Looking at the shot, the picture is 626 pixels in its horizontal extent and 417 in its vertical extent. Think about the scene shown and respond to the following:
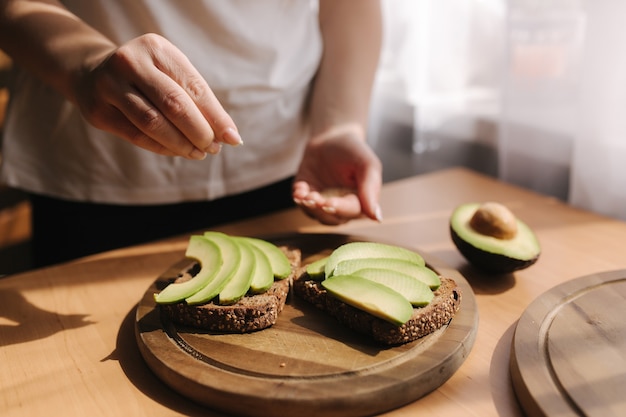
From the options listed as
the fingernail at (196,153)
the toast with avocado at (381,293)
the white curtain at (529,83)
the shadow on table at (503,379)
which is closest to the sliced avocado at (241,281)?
the toast with avocado at (381,293)

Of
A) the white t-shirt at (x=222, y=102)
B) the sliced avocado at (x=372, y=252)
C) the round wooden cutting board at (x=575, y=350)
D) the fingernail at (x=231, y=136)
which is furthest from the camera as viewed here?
the white t-shirt at (x=222, y=102)

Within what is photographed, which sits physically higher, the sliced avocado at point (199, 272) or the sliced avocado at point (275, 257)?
the sliced avocado at point (199, 272)

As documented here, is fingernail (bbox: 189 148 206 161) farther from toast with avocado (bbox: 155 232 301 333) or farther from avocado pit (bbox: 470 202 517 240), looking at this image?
avocado pit (bbox: 470 202 517 240)

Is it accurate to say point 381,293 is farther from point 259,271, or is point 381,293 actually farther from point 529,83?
point 529,83

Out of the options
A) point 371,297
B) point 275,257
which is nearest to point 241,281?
point 275,257

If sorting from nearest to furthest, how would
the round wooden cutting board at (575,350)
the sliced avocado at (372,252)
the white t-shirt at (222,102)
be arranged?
the round wooden cutting board at (575,350) < the sliced avocado at (372,252) < the white t-shirt at (222,102)

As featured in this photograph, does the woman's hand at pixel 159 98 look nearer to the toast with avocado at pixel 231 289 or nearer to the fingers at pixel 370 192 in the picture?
the toast with avocado at pixel 231 289

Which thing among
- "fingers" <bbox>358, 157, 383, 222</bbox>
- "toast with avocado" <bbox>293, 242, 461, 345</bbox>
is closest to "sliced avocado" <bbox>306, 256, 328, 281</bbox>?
"toast with avocado" <bbox>293, 242, 461, 345</bbox>

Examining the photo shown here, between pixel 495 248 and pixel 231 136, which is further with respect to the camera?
pixel 495 248
